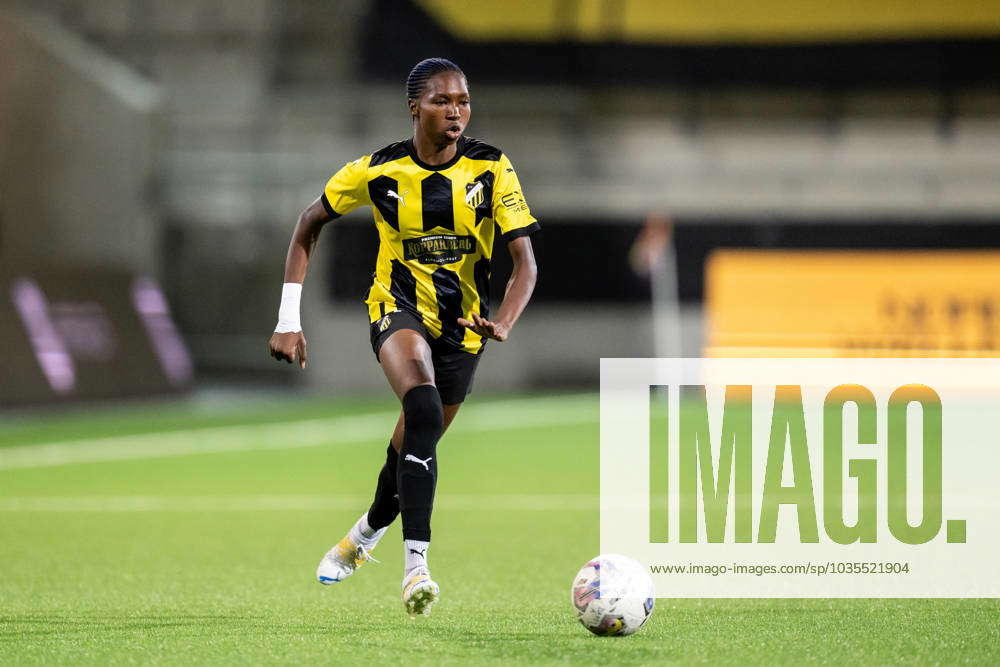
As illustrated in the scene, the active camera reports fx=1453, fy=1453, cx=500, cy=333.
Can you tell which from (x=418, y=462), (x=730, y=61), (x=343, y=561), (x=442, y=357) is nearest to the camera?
(x=418, y=462)

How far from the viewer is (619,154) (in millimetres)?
28516

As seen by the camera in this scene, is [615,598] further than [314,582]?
No

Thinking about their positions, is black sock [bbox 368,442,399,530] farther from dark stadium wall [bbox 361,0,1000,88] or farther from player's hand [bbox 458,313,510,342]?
dark stadium wall [bbox 361,0,1000,88]

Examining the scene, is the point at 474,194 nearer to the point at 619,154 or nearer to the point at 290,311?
the point at 290,311

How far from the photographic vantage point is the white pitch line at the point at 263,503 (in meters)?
11.3

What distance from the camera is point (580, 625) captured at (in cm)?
604

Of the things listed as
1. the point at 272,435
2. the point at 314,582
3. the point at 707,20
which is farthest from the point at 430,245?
the point at 707,20

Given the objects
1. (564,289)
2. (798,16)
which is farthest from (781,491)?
(798,16)

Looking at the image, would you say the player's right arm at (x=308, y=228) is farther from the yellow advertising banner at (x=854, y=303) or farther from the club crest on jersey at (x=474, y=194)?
the yellow advertising banner at (x=854, y=303)

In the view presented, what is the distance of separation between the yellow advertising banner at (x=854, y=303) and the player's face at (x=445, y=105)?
18896mm

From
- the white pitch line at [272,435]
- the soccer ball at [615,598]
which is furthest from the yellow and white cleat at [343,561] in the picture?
the white pitch line at [272,435]

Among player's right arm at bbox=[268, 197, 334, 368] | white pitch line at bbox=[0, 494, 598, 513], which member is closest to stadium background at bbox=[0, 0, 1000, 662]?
white pitch line at bbox=[0, 494, 598, 513]

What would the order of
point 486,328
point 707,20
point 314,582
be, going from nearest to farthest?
point 486,328
point 314,582
point 707,20

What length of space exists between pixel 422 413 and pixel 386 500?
0.93 m
